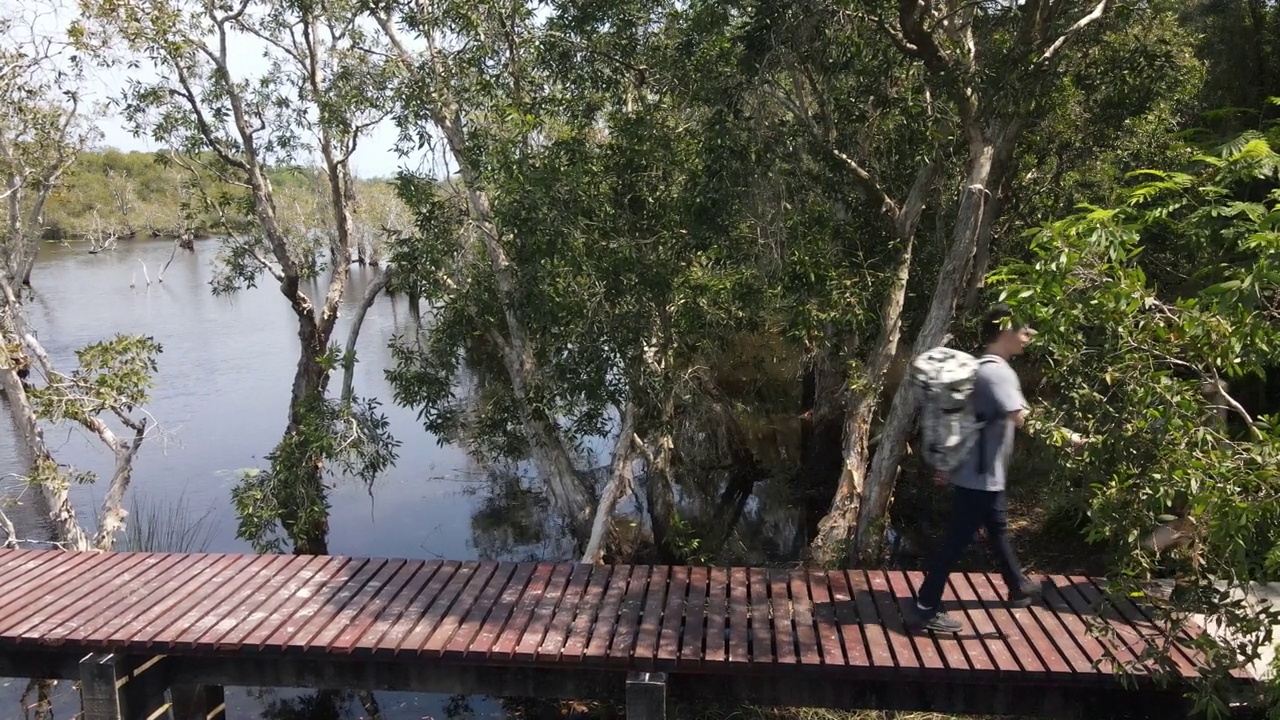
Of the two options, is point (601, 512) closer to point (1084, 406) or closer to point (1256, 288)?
point (1084, 406)

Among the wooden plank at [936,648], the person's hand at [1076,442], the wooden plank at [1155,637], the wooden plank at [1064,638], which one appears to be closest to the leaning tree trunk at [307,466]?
the wooden plank at [936,648]

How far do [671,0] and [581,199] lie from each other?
232 cm

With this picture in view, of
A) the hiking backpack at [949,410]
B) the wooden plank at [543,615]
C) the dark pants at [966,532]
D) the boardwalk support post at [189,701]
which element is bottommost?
the boardwalk support post at [189,701]

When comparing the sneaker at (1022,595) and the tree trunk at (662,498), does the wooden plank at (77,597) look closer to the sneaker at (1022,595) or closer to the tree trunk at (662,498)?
the tree trunk at (662,498)

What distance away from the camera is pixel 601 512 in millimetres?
8570

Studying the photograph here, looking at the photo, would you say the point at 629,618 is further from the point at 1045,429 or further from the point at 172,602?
the point at 172,602

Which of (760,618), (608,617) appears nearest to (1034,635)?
(760,618)

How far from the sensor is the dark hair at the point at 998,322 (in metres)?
4.38

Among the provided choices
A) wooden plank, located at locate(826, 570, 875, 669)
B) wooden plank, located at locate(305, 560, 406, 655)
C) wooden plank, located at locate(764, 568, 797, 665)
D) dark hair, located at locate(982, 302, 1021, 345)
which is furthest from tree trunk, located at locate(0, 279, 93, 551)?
dark hair, located at locate(982, 302, 1021, 345)

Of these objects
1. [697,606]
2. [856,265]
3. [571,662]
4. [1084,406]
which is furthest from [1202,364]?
[856,265]

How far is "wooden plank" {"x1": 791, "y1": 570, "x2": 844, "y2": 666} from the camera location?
468 centimetres

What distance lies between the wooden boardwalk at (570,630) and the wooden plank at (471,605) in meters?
0.02

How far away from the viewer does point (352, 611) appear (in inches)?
212

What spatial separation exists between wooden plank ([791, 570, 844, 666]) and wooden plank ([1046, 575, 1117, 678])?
111cm
